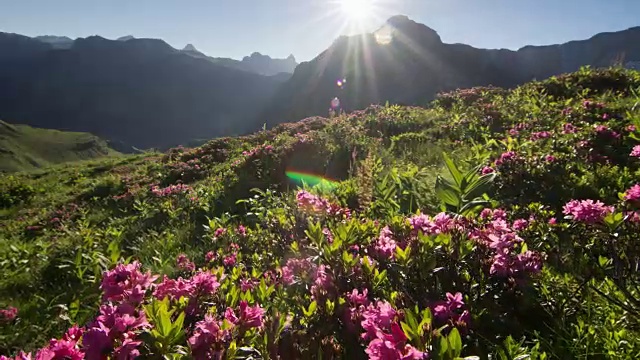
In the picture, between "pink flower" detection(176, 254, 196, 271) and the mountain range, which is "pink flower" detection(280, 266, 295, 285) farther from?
the mountain range

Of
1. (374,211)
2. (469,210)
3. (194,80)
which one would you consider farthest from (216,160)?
(194,80)

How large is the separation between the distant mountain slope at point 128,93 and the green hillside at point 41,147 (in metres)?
86.5

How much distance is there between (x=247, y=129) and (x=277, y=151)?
147 metres

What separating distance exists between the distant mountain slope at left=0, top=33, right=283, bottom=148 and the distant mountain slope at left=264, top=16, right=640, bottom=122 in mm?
43393

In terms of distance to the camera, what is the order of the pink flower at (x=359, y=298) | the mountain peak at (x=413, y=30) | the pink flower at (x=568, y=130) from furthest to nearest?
the mountain peak at (x=413, y=30) → the pink flower at (x=568, y=130) → the pink flower at (x=359, y=298)

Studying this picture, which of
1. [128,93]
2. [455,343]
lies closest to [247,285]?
[455,343]

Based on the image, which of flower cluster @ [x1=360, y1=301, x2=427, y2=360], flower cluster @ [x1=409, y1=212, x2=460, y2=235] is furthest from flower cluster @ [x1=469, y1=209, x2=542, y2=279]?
flower cluster @ [x1=360, y1=301, x2=427, y2=360]

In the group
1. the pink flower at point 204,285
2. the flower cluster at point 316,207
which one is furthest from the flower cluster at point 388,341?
the flower cluster at point 316,207

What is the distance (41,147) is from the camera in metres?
61.2

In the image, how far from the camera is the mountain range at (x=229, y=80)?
110250 mm

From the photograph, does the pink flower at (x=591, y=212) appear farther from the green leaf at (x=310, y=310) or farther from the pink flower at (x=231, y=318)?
the pink flower at (x=231, y=318)

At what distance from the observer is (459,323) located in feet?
6.57

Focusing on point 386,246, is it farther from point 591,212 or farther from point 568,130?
point 568,130

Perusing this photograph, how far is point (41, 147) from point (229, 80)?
136m
